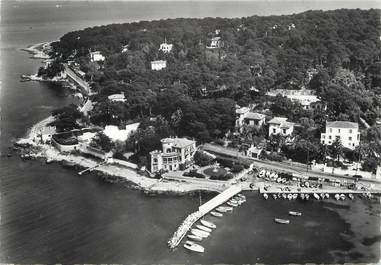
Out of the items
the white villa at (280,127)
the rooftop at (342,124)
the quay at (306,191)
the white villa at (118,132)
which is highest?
the rooftop at (342,124)

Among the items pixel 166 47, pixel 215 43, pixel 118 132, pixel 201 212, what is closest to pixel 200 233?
pixel 201 212

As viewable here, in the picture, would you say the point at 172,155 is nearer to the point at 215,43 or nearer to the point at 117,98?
the point at 117,98

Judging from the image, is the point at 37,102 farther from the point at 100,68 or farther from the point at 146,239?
the point at 146,239

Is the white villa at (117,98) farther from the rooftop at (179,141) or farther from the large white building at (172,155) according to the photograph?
the large white building at (172,155)

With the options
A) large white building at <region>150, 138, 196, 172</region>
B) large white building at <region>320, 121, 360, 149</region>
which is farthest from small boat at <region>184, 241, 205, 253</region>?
large white building at <region>320, 121, 360, 149</region>

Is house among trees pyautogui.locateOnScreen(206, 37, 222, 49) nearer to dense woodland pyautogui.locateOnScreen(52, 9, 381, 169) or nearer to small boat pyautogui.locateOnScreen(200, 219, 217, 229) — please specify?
dense woodland pyautogui.locateOnScreen(52, 9, 381, 169)

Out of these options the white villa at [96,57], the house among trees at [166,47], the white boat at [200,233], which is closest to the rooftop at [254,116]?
the white boat at [200,233]

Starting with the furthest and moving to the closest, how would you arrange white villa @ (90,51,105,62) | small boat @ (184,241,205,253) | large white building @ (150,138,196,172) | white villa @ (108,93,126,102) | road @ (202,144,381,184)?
white villa @ (90,51,105,62)
white villa @ (108,93,126,102)
large white building @ (150,138,196,172)
road @ (202,144,381,184)
small boat @ (184,241,205,253)
